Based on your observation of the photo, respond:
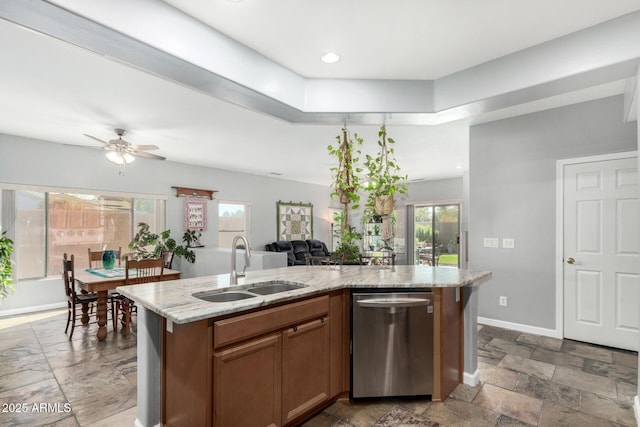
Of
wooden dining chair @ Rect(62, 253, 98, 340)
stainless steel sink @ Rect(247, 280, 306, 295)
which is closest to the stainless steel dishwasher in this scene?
stainless steel sink @ Rect(247, 280, 306, 295)

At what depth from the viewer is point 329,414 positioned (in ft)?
7.34

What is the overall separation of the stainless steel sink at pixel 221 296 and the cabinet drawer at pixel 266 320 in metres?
0.28

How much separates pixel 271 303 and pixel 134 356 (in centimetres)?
223

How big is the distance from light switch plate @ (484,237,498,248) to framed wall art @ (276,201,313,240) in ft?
17.1

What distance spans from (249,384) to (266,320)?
0.34m

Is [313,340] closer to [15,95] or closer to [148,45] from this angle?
[148,45]

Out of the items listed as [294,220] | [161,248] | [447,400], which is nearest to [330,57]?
[447,400]

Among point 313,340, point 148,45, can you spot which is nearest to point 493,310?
point 313,340

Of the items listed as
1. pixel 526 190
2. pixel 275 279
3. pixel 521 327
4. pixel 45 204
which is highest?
pixel 526 190

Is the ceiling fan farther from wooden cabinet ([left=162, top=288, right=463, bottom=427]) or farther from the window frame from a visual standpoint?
wooden cabinet ([left=162, top=288, right=463, bottom=427])

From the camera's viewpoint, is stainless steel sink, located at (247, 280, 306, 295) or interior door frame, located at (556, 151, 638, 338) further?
interior door frame, located at (556, 151, 638, 338)

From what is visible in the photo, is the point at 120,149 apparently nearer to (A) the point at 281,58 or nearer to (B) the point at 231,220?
(A) the point at 281,58

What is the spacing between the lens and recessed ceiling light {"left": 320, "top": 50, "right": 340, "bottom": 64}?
8.41ft

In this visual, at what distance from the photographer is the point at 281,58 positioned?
8.68ft
